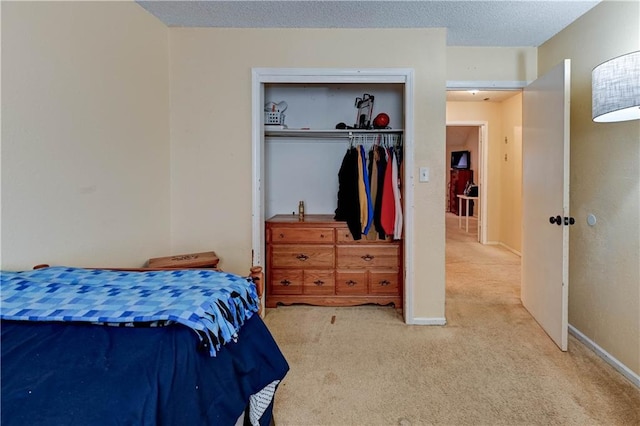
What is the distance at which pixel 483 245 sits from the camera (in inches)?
231

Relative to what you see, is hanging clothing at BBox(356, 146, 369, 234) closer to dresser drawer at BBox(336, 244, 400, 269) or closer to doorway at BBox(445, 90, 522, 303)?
dresser drawer at BBox(336, 244, 400, 269)

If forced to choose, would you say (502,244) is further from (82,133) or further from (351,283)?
(82,133)

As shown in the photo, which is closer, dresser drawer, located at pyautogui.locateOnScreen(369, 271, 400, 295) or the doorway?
dresser drawer, located at pyautogui.locateOnScreen(369, 271, 400, 295)

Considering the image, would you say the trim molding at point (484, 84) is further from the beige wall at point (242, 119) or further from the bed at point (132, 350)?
the bed at point (132, 350)

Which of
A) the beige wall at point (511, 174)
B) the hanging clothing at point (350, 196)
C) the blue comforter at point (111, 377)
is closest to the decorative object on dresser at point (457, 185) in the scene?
the beige wall at point (511, 174)

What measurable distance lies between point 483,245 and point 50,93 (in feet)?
19.3

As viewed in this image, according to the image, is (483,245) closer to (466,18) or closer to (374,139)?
(374,139)

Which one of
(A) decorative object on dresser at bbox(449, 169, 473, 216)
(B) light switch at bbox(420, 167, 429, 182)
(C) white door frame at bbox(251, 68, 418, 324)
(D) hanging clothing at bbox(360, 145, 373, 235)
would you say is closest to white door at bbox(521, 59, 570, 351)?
(B) light switch at bbox(420, 167, 429, 182)

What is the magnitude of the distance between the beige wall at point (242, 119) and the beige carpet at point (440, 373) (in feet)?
1.43

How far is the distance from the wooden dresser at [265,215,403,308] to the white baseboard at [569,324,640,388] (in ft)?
4.20

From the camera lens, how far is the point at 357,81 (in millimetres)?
2766

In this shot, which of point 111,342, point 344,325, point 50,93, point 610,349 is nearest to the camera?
point 111,342

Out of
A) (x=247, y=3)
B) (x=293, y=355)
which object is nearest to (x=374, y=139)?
(x=247, y=3)

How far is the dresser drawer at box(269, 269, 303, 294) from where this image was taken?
3.17 meters
